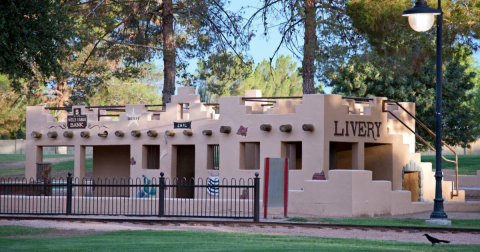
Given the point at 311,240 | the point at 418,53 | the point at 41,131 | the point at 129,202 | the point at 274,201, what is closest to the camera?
the point at 311,240

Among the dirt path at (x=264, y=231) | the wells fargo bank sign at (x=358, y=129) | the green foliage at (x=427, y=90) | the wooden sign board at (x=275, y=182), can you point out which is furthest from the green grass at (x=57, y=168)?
the wooden sign board at (x=275, y=182)


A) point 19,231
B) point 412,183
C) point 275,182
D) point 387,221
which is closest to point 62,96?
point 412,183

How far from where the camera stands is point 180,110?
2547 centimetres

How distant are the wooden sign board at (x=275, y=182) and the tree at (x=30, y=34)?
6513 millimetres

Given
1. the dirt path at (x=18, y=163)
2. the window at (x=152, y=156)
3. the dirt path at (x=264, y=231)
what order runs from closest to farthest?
the dirt path at (x=264, y=231) < the window at (x=152, y=156) < the dirt path at (x=18, y=163)

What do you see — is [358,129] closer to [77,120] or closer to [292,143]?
[292,143]

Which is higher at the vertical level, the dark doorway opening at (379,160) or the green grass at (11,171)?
the dark doorway opening at (379,160)

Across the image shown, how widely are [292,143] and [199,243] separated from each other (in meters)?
12.5

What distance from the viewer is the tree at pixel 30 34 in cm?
1608

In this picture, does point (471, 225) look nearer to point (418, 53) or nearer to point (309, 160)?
point (309, 160)

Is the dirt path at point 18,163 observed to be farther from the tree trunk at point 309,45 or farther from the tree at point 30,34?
the tree at point 30,34

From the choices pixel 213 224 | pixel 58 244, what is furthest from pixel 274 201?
pixel 58 244

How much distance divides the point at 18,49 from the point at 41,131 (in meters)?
11.7

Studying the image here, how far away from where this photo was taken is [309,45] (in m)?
24.9
